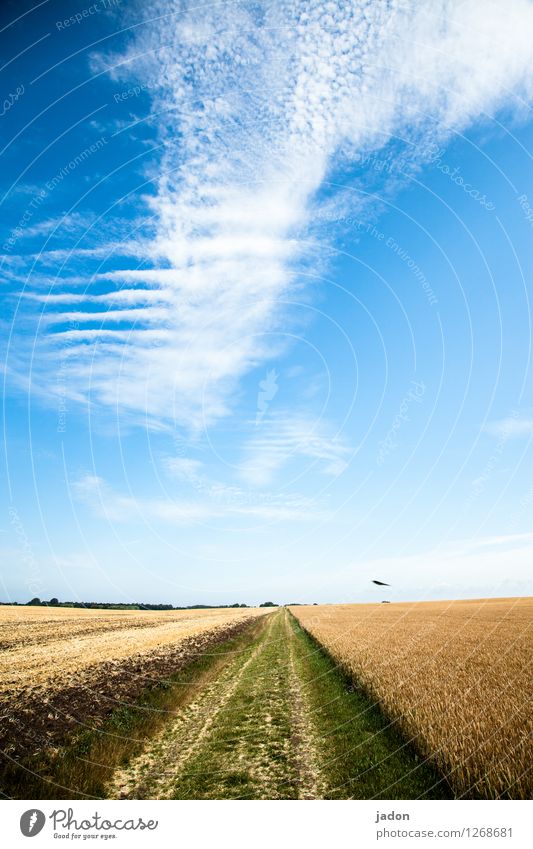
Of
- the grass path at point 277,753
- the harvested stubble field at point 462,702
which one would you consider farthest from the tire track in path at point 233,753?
the harvested stubble field at point 462,702

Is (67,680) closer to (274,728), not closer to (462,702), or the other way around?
(274,728)

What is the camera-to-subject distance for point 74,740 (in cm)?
1240

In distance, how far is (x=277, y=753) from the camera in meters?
10.9

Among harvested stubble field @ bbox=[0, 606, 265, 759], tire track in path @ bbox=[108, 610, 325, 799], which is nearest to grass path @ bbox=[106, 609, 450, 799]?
tire track in path @ bbox=[108, 610, 325, 799]

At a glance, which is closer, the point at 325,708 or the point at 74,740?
the point at 74,740

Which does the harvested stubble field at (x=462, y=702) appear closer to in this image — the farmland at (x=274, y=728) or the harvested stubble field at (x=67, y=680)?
the farmland at (x=274, y=728)

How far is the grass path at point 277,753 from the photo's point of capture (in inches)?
351

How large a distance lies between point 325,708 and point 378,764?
6265mm

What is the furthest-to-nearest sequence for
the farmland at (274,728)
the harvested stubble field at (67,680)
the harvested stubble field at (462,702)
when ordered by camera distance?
the harvested stubble field at (67,680), the farmland at (274,728), the harvested stubble field at (462,702)

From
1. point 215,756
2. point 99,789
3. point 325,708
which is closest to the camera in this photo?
point 99,789

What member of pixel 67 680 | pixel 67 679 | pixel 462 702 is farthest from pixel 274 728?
pixel 67 679
